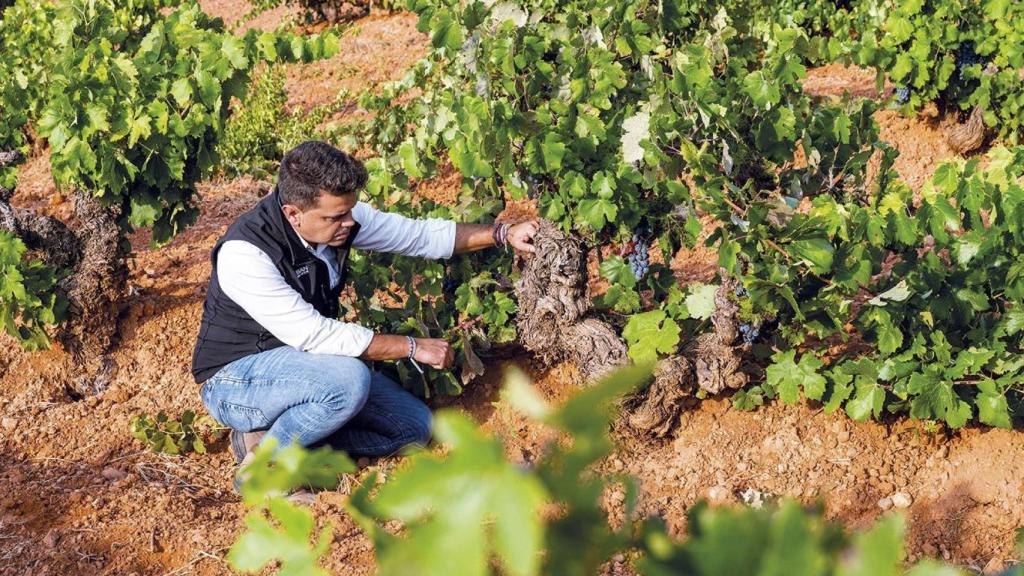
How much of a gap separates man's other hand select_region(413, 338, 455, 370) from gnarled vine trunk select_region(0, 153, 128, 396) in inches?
63.2

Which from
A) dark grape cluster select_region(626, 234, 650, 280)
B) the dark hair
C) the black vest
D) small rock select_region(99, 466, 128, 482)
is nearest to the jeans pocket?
the black vest

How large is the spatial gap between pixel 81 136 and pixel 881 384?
3047mm

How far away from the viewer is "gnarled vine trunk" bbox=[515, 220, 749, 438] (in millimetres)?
3539

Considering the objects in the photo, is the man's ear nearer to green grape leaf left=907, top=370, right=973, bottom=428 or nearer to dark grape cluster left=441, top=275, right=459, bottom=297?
dark grape cluster left=441, top=275, right=459, bottom=297

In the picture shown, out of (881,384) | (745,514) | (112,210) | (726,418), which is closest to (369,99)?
(112,210)

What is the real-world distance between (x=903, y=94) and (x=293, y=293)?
167 inches

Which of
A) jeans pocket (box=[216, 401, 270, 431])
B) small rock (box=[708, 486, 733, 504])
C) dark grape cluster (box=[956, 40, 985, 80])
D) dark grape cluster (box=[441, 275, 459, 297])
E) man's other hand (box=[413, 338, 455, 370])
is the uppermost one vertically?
dark grape cluster (box=[956, 40, 985, 80])

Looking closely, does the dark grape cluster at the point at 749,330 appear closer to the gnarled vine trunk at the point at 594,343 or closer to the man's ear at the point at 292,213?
the gnarled vine trunk at the point at 594,343

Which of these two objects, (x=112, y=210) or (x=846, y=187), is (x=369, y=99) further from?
(x=846, y=187)

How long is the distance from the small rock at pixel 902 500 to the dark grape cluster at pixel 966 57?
11.4 feet

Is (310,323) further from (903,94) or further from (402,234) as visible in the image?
(903,94)

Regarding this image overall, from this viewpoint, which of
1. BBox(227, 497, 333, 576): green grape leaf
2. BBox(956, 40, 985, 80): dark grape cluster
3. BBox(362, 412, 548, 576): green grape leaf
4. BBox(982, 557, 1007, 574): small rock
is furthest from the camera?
BBox(956, 40, 985, 80): dark grape cluster

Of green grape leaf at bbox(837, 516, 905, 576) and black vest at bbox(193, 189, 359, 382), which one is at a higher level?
green grape leaf at bbox(837, 516, 905, 576)

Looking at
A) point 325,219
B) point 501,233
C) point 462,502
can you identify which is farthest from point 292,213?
point 462,502
